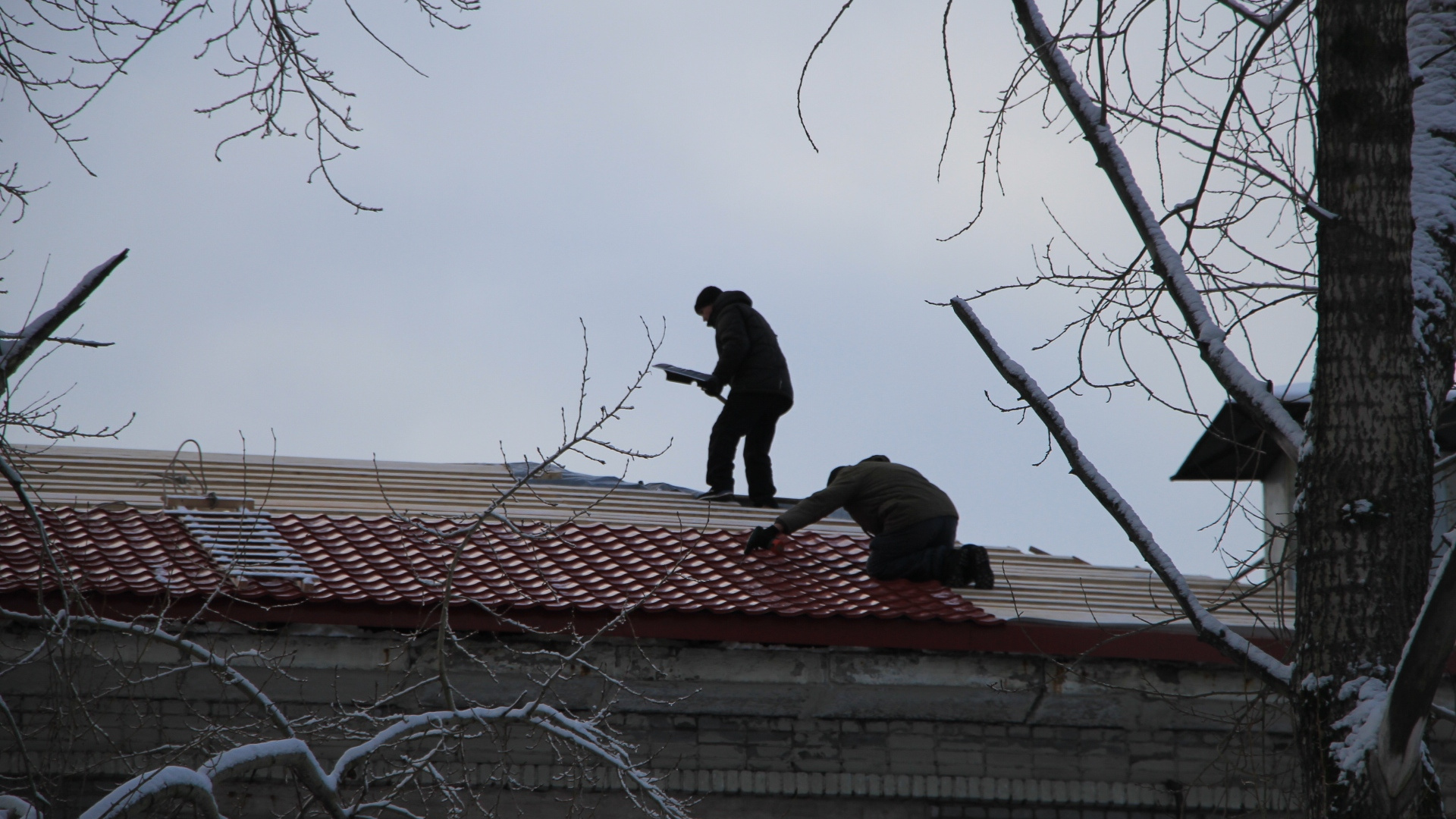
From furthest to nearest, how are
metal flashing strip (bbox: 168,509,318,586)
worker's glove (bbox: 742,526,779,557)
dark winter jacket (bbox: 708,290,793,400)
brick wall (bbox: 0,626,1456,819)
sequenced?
dark winter jacket (bbox: 708,290,793,400) < worker's glove (bbox: 742,526,779,557) < metal flashing strip (bbox: 168,509,318,586) < brick wall (bbox: 0,626,1456,819)

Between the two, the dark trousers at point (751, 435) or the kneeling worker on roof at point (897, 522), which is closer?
the kneeling worker on roof at point (897, 522)

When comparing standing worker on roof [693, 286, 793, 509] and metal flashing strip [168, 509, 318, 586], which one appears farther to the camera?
standing worker on roof [693, 286, 793, 509]

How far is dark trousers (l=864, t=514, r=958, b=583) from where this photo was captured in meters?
7.72

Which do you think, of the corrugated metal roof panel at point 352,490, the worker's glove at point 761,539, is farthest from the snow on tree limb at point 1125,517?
the corrugated metal roof panel at point 352,490

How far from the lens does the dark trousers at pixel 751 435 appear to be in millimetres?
10008

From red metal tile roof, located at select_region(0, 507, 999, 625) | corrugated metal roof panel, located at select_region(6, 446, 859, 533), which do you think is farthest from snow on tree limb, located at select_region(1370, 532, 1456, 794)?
corrugated metal roof panel, located at select_region(6, 446, 859, 533)

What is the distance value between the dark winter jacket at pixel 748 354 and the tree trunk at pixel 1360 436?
6.16m

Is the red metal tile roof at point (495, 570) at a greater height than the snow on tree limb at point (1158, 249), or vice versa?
the snow on tree limb at point (1158, 249)

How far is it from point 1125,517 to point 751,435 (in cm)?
612

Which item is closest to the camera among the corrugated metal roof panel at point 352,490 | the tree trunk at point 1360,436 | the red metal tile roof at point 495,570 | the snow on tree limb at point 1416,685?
the snow on tree limb at point 1416,685

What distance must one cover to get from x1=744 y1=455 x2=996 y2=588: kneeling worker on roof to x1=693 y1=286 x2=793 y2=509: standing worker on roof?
4.28ft

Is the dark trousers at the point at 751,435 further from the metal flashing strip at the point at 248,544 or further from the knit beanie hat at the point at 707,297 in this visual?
the metal flashing strip at the point at 248,544

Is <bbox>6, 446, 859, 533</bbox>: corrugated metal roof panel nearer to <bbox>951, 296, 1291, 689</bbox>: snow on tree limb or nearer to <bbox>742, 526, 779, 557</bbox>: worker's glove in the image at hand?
<bbox>742, 526, 779, 557</bbox>: worker's glove

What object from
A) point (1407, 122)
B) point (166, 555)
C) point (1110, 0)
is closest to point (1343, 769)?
point (1407, 122)
